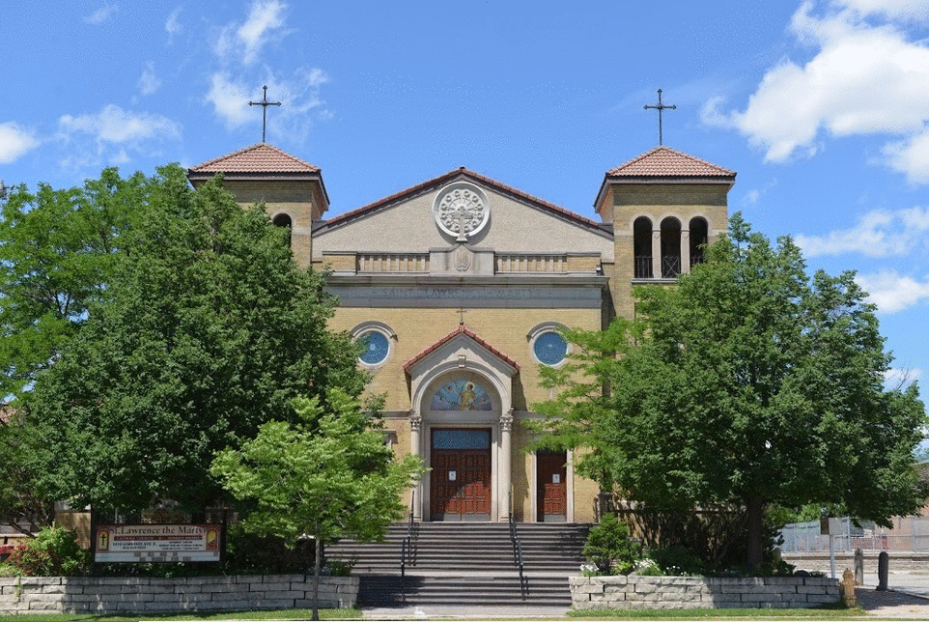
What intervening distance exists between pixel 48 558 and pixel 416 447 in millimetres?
12010

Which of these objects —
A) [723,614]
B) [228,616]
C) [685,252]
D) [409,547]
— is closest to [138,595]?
[228,616]

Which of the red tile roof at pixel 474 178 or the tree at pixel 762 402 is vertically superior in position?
the red tile roof at pixel 474 178

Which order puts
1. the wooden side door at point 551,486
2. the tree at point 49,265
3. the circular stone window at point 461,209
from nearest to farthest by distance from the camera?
the tree at point 49,265
the wooden side door at point 551,486
the circular stone window at point 461,209

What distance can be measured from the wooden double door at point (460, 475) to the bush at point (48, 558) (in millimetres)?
12201

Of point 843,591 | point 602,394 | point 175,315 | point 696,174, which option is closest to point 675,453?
point 843,591

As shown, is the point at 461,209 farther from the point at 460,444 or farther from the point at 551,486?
the point at 551,486

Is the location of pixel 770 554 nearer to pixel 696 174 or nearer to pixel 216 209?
pixel 696 174

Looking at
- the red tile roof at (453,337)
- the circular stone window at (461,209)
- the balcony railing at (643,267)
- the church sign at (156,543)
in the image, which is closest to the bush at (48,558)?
the church sign at (156,543)

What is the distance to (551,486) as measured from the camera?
34.7m

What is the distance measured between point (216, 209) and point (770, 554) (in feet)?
59.0

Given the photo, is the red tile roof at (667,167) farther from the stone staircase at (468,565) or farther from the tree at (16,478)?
the tree at (16,478)

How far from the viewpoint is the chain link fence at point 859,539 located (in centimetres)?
4506

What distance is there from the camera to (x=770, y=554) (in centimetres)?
2911

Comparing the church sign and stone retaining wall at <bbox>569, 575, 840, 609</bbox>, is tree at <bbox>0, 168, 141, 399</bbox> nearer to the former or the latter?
the church sign
